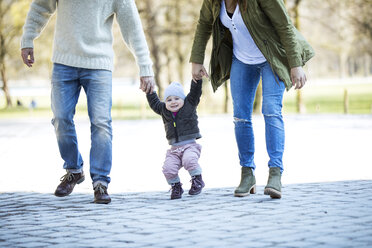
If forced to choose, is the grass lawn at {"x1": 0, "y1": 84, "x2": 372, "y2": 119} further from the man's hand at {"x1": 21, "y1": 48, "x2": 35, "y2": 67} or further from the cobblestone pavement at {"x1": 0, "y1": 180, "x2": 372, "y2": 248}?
the cobblestone pavement at {"x1": 0, "y1": 180, "x2": 372, "y2": 248}

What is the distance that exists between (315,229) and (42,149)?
8182mm

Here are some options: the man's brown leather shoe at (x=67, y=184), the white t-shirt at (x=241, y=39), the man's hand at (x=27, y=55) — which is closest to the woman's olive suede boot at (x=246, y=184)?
the white t-shirt at (x=241, y=39)

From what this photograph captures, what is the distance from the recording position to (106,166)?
607cm

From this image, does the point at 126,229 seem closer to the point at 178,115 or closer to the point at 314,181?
the point at 178,115

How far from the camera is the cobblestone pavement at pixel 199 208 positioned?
14.1 feet

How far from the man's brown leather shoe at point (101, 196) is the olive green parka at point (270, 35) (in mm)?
1495

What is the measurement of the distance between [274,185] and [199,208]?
70cm

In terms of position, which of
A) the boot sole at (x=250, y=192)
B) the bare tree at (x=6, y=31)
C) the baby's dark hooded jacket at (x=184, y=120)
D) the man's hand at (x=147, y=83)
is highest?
the bare tree at (x=6, y=31)

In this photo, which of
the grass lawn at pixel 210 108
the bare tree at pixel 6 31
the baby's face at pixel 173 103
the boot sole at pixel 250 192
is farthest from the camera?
the bare tree at pixel 6 31

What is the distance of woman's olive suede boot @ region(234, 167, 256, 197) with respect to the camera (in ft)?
19.5

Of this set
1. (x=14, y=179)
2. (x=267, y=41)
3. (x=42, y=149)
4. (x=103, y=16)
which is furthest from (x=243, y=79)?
(x=42, y=149)

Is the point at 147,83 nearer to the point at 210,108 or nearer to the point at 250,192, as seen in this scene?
the point at 250,192

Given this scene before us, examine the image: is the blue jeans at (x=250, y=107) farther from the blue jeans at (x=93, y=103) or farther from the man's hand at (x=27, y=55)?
the man's hand at (x=27, y=55)

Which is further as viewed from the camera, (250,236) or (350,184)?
(350,184)
